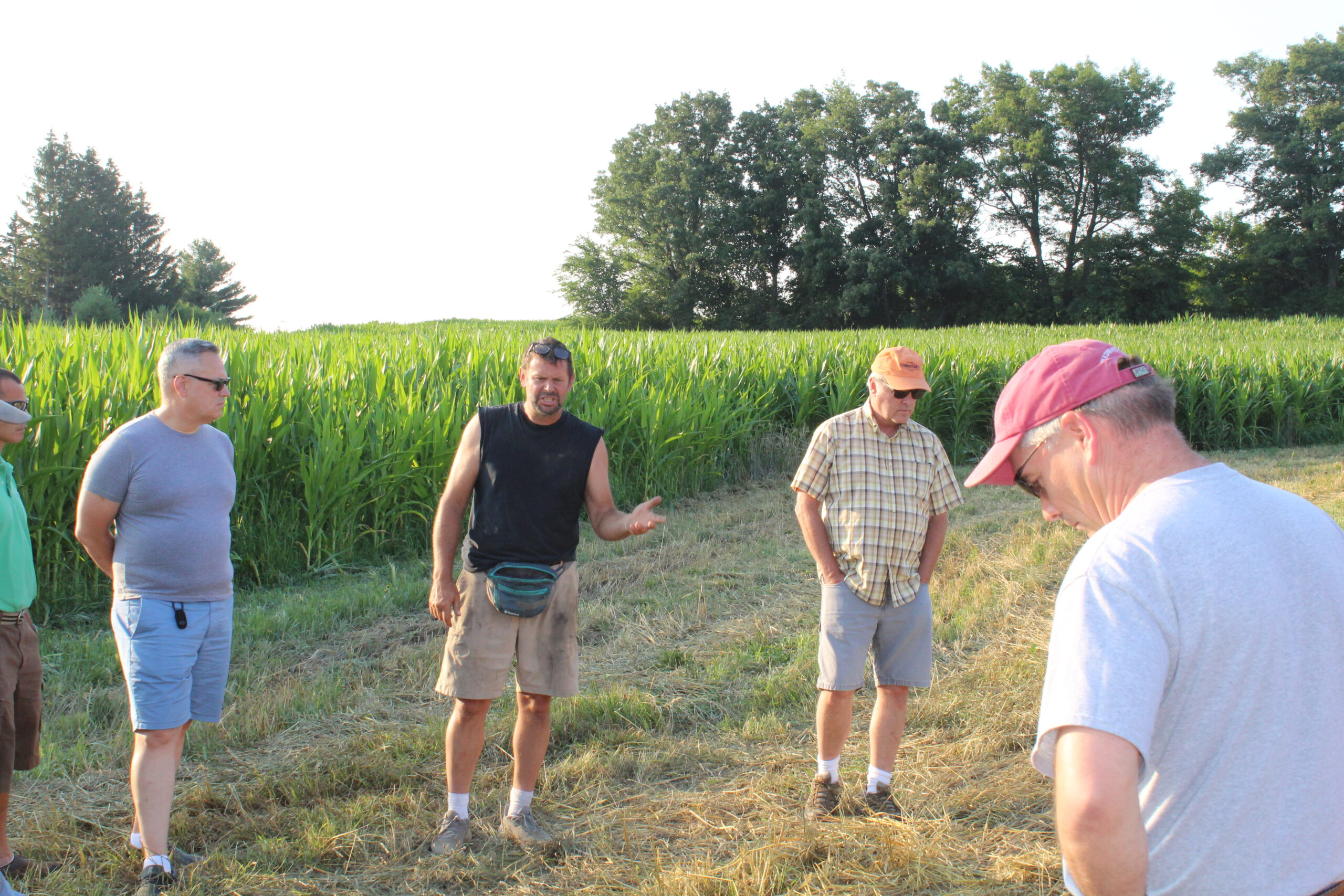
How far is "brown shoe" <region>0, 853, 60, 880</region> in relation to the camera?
10.7 ft

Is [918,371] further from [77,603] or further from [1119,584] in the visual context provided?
[77,603]

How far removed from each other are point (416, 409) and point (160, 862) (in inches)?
210

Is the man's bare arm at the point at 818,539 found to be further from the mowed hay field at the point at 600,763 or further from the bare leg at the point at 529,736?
the bare leg at the point at 529,736

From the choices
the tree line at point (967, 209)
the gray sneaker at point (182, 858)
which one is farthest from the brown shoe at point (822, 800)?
the tree line at point (967, 209)

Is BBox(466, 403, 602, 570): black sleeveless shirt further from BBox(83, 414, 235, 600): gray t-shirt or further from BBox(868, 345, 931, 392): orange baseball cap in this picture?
BBox(868, 345, 931, 392): orange baseball cap

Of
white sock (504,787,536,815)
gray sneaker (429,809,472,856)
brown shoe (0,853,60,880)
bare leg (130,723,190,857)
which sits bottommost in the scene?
brown shoe (0,853,60,880)

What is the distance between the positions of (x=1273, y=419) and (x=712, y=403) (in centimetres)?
1133

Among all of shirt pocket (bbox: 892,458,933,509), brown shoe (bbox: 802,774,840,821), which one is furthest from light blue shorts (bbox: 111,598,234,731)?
shirt pocket (bbox: 892,458,933,509)

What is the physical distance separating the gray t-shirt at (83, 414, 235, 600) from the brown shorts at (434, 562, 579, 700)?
0.87 m

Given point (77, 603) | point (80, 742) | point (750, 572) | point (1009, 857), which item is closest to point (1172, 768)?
point (1009, 857)

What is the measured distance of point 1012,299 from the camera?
164 feet

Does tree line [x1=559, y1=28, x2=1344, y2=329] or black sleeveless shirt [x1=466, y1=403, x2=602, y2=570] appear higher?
tree line [x1=559, y1=28, x2=1344, y2=329]

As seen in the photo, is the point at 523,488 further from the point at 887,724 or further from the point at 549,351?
the point at 887,724

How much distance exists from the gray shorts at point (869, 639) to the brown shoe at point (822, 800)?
37 cm
